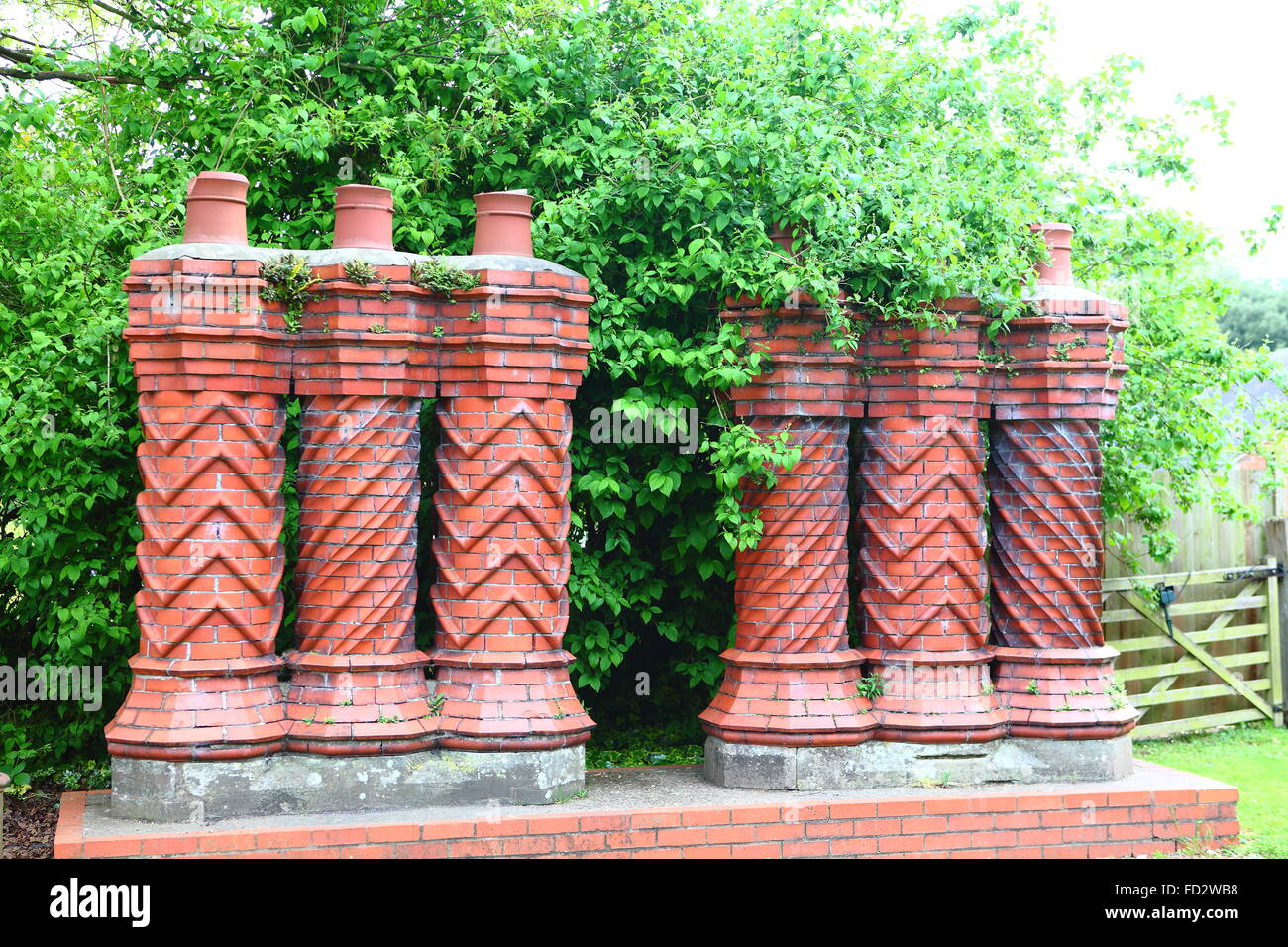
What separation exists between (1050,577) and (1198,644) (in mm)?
3949

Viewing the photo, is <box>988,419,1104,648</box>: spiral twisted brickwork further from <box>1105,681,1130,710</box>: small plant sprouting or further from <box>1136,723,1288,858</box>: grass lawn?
<box>1136,723,1288,858</box>: grass lawn

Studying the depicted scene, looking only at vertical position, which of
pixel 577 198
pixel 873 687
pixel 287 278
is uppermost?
pixel 577 198

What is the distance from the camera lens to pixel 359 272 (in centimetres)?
627

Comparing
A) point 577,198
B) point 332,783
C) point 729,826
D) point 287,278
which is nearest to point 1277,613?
point 729,826

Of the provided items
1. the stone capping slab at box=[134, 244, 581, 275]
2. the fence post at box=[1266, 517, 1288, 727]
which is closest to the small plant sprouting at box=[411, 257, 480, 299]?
the stone capping slab at box=[134, 244, 581, 275]

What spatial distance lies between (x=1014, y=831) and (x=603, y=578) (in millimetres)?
2733

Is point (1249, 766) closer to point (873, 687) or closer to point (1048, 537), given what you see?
point (1048, 537)

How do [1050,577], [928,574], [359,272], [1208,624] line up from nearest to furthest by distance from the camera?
[359,272] → [928,574] → [1050,577] → [1208,624]

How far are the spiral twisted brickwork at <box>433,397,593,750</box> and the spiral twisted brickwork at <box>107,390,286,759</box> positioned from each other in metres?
0.91

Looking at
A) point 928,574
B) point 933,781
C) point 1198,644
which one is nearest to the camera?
point 933,781


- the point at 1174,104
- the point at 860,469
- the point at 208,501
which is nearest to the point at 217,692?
the point at 208,501

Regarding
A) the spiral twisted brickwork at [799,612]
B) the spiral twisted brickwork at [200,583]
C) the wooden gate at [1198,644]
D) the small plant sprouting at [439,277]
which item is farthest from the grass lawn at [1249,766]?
the spiral twisted brickwork at [200,583]

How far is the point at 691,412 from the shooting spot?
23.2 ft

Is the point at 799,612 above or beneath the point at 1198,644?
above
